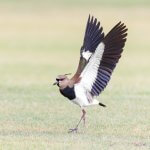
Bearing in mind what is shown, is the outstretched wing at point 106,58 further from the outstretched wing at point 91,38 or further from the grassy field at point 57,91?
the grassy field at point 57,91

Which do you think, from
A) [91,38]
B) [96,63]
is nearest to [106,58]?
[96,63]

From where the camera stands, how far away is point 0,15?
40250mm

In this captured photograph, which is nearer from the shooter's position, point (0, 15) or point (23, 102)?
point (23, 102)

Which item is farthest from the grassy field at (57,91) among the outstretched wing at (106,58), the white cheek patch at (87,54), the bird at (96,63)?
the white cheek patch at (87,54)

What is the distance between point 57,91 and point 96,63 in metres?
6.22

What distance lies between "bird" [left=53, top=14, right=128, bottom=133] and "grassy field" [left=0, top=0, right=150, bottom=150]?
23.5 inches

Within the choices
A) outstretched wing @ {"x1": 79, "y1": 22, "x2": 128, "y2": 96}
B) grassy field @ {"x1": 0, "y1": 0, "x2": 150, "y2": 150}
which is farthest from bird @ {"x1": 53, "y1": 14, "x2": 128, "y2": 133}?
grassy field @ {"x1": 0, "y1": 0, "x2": 150, "y2": 150}

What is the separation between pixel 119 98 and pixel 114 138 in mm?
5038

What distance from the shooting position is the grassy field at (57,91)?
9.78 m

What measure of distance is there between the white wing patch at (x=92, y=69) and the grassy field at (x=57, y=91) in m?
0.74

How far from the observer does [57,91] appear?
16.5m

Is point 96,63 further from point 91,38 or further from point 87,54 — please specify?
point 91,38

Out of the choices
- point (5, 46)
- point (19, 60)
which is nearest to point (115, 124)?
point (19, 60)

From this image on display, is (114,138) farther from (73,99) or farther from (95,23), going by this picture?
(95,23)
